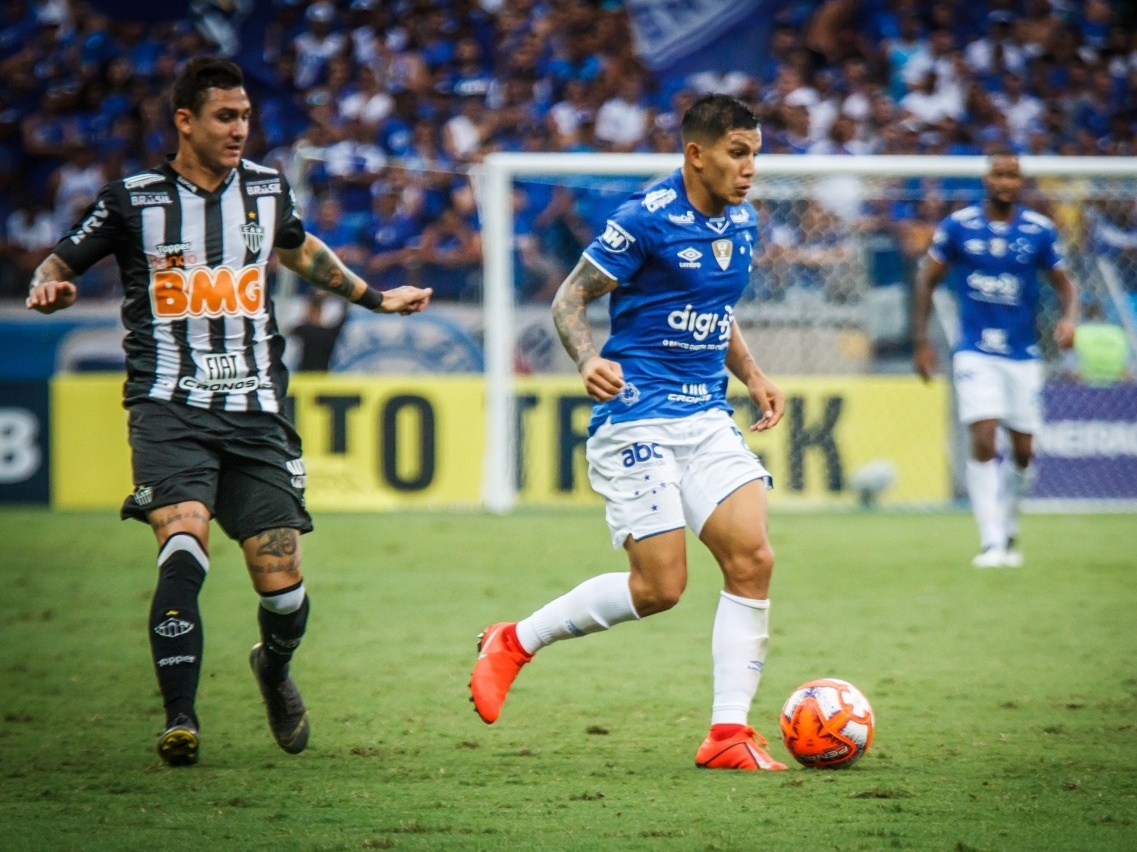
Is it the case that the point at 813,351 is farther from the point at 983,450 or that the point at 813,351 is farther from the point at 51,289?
the point at 51,289

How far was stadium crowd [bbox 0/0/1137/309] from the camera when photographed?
15.3 metres

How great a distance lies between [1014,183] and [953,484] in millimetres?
4644

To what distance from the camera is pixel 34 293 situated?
466 cm

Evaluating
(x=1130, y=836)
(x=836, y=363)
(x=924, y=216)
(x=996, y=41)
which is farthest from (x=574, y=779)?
(x=996, y=41)

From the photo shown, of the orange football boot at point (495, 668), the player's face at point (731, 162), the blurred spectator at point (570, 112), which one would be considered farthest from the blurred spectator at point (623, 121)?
the orange football boot at point (495, 668)

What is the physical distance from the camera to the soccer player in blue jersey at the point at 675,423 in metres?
4.91

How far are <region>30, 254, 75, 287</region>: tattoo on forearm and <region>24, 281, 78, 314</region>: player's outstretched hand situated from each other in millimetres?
52

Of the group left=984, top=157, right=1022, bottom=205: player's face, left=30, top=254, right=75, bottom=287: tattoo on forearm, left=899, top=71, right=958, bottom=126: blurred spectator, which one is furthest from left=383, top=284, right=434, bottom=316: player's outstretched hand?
left=899, top=71, right=958, bottom=126: blurred spectator

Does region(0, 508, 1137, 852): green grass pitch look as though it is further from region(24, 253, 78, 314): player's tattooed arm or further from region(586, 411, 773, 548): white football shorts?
region(24, 253, 78, 314): player's tattooed arm

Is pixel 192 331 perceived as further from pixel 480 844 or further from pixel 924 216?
pixel 924 216

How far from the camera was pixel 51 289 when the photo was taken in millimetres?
4672

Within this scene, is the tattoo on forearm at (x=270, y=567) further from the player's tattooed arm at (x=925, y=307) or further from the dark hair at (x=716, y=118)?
the player's tattooed arm at (x=925, y=307)

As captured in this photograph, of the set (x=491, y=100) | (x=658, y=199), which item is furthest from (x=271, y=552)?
(x=491, y=100)

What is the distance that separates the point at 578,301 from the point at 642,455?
525 millimetres
